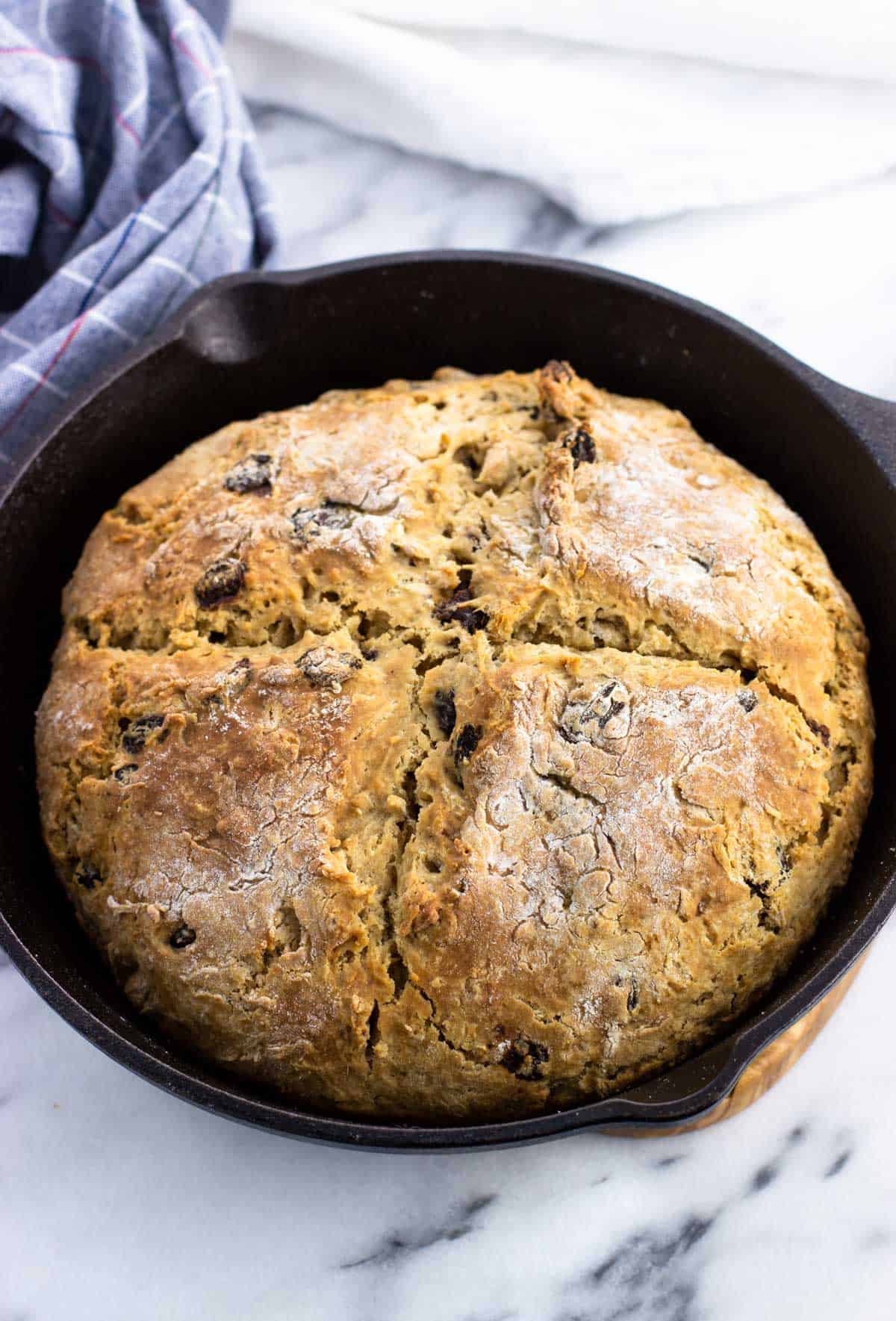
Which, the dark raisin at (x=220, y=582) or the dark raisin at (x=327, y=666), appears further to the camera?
the dark raisin at (x=220, y=582)

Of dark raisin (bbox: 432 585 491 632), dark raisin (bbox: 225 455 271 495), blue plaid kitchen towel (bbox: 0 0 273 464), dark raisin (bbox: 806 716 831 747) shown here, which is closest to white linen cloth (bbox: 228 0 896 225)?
blue plaid kitchen towel (bbox: 0 0 273 464)

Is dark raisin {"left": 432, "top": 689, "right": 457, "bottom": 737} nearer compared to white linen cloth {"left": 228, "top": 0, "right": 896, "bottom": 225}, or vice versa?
dark raisin {"left": 432, "top": 689, "right": 457, "bottom": 737}

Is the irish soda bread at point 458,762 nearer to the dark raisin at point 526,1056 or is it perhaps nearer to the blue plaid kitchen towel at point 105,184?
the dark raisin at point 526,1056

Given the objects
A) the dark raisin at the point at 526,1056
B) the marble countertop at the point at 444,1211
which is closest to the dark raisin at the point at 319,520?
the dark raisin at the point at 526,1056

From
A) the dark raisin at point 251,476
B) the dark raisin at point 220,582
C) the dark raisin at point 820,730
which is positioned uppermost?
the dark raisin at point 820,730

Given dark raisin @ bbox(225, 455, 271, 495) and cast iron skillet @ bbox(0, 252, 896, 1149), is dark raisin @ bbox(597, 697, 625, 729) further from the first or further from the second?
dark raisin @ bbox(225, 455, 271, 495)

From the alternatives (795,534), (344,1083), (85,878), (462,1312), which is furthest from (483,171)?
(462,1312)

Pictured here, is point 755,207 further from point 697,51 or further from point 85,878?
point 85,878
